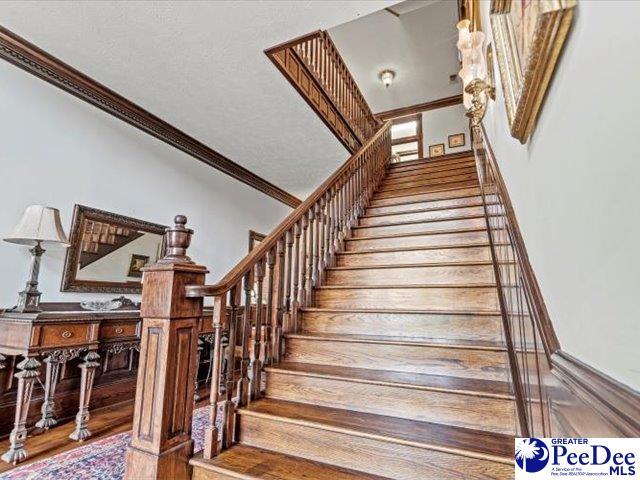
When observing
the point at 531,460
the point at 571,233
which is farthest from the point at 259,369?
the point at 571,233

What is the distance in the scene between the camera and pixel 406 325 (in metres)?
2.08

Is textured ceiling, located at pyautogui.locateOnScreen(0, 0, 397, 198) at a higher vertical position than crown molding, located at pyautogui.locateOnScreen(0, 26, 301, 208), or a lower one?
higher

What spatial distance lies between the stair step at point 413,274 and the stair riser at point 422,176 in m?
2.32

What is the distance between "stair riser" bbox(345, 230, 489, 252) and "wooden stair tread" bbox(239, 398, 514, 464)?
1.45 m

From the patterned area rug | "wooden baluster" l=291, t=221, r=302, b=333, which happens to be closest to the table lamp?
the patterned area rug

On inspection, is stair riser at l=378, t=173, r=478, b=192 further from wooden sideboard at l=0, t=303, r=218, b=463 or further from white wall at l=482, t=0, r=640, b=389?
white wall at l=482, t=0, r=640, b=389

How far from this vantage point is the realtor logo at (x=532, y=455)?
2.47ft

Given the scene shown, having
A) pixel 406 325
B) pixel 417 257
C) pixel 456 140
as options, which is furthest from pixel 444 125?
pixel 406 325

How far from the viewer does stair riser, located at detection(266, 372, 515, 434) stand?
146 centimetres

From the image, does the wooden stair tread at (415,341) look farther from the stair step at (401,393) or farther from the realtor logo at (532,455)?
the realtor logo at (532,455)

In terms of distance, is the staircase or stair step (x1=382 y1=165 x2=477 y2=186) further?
stair step (x1=382 y1=165 x2=477 y2=186)

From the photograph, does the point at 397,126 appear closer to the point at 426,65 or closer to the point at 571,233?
the point at 426,65

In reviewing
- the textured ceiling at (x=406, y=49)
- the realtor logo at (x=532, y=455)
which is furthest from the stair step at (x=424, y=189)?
the realtor logo at (x=532, y=455)

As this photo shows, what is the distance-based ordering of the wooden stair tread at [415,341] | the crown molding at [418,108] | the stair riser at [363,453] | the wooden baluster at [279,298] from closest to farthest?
1. the stair riser at [363,453]
2. the wooden stair tread at [415,341]
3. the wooden baluster at [279,298]
4. the crown molding at [418,108]
